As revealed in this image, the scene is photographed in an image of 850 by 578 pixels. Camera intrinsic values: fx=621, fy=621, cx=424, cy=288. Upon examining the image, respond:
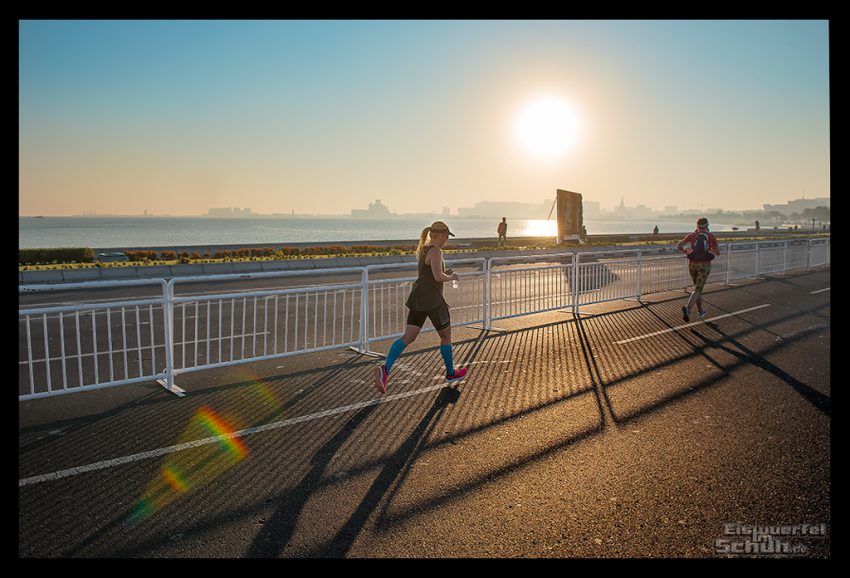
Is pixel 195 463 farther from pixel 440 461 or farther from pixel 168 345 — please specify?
pixel 168 345

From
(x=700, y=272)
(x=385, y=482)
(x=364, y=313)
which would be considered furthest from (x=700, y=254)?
(x=385, y=482)

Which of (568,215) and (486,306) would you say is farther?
(568,215)

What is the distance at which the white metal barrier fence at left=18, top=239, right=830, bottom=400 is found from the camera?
24.8 feet

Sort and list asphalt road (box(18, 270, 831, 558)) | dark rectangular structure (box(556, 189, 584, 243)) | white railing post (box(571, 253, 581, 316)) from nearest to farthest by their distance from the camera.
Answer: asphalt road (box(18, 270, 831, 558)) → white railing post (box(571, 253, 581, 316)) → dark rectangular structure (box(556, 189, 584, 243))

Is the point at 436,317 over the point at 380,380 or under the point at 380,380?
over

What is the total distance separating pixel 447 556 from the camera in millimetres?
3633

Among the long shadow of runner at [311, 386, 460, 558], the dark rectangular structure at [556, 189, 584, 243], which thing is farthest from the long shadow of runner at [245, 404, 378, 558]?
the dark rectangular structure at [556, 189, 584, 243]

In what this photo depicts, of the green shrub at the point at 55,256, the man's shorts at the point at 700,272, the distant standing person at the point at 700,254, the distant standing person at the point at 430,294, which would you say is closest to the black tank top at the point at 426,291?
the distant standing person at the point at 430,294

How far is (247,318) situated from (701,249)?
9.34m

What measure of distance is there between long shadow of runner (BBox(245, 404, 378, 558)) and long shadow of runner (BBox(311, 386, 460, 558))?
0.94ft

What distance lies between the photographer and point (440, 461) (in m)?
5.11

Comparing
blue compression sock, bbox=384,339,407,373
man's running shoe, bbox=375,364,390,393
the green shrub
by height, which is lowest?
man's running shoe, bbox=375,364,390,393

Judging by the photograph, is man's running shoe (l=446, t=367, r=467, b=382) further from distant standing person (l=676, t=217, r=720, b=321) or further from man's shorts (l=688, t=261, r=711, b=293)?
man's shorts (l=688, t=261, r=711, b=293)

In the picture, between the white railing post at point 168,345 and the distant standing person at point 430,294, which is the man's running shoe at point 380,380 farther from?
the white railing post at point 168,345
